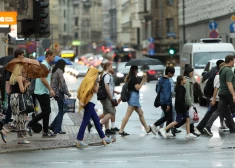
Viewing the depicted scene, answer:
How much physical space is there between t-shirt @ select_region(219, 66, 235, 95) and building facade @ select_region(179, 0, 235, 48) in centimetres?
3581

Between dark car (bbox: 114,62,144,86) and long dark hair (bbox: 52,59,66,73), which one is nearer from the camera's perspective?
long dark hair (bbox: 52,59,66,73)

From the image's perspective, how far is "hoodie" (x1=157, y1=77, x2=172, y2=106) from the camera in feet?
66.7

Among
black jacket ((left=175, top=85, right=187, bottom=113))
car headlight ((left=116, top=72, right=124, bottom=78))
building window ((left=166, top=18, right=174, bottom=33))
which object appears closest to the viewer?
black jacket ((left=175, top=85, right=187, bottom=113))

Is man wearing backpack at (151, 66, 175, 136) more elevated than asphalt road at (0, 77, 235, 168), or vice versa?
man wearing backpack at (151, 66, 175, 136)

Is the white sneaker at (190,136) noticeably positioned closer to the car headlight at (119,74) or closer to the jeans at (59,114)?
the jeans at (59,114)

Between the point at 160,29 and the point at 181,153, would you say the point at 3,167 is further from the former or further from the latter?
the point at 160,29

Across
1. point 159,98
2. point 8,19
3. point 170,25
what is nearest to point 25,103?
point 159,98

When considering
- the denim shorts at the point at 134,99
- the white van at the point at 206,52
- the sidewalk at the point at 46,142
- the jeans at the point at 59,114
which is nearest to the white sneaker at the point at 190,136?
the denim shorts at the point at 134,99

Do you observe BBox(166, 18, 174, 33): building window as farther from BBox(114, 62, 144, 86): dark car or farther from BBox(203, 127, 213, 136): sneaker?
BBox(203, 127, 213, 136): sneaker

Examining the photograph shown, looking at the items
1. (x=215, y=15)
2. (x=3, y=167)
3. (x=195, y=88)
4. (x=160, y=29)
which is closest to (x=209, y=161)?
(x=3, y=167)

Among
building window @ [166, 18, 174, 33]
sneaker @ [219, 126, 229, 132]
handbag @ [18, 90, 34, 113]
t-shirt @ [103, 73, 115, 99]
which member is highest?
building window @ [166, 18, 174, 33]

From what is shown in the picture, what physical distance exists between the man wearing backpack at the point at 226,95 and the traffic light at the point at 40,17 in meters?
4.40

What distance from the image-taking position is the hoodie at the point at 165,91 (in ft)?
66.7

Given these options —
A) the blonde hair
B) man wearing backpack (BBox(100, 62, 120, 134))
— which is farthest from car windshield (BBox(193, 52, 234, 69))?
the blonde hair
